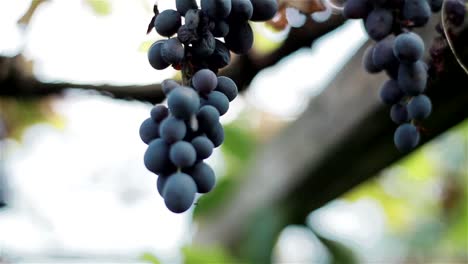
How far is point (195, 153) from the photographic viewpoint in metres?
0.55

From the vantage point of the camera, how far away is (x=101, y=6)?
44.3 inches

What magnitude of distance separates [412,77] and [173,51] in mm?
241

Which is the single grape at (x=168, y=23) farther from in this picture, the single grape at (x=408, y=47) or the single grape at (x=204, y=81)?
the single grape at (x=408, y=47)

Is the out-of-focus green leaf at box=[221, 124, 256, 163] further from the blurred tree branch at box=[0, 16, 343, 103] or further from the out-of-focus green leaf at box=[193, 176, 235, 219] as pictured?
the blurred tree branch at box=[0, 16, 343, 103]

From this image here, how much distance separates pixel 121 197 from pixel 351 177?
1.55 meters

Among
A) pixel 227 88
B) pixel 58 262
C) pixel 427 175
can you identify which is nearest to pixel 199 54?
pixel 227 88

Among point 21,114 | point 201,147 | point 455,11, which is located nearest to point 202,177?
point 201,147

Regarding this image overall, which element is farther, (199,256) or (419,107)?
(199,256)

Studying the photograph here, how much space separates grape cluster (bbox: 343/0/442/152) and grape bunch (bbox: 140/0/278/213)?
0.13 metres

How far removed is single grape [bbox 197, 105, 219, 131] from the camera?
561 millimetres

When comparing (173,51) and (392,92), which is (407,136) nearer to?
(392,92)

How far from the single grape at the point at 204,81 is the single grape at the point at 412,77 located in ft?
0.69

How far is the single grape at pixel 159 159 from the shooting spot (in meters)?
0.55

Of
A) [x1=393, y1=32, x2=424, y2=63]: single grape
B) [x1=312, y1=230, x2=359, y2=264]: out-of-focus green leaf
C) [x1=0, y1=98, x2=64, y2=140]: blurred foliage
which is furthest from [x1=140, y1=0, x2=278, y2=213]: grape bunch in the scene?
[x1=312, y1=230, x2=359, y2=264]: out-of-focus green leaf
